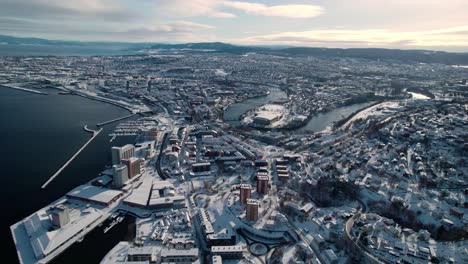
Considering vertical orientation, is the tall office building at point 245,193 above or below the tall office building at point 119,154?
below

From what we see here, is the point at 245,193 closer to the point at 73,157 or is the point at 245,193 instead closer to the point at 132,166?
the point at 132,166

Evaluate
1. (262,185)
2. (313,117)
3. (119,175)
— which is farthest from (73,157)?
(313,117)

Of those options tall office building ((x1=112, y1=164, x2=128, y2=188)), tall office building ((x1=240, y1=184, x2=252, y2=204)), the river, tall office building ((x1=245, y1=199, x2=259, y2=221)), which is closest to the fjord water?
tall office building ((x1=112, y1=164, x2=128, y2=188))

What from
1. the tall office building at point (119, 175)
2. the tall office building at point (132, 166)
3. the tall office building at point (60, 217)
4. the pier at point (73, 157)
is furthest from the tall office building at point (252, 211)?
the pier at point (73, 157)

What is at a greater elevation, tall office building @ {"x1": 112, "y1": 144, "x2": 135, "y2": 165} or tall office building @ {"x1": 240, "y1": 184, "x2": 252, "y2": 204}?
tall office building @ {"x1": 112, "y1": 144, "x2": 135, "y2": 165}

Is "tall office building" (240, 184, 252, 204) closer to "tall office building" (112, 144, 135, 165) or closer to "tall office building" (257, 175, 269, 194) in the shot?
"tall office building" (257, 175, 269, 194)

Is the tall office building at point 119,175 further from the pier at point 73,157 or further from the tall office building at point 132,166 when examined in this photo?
the pier at point 73,157
